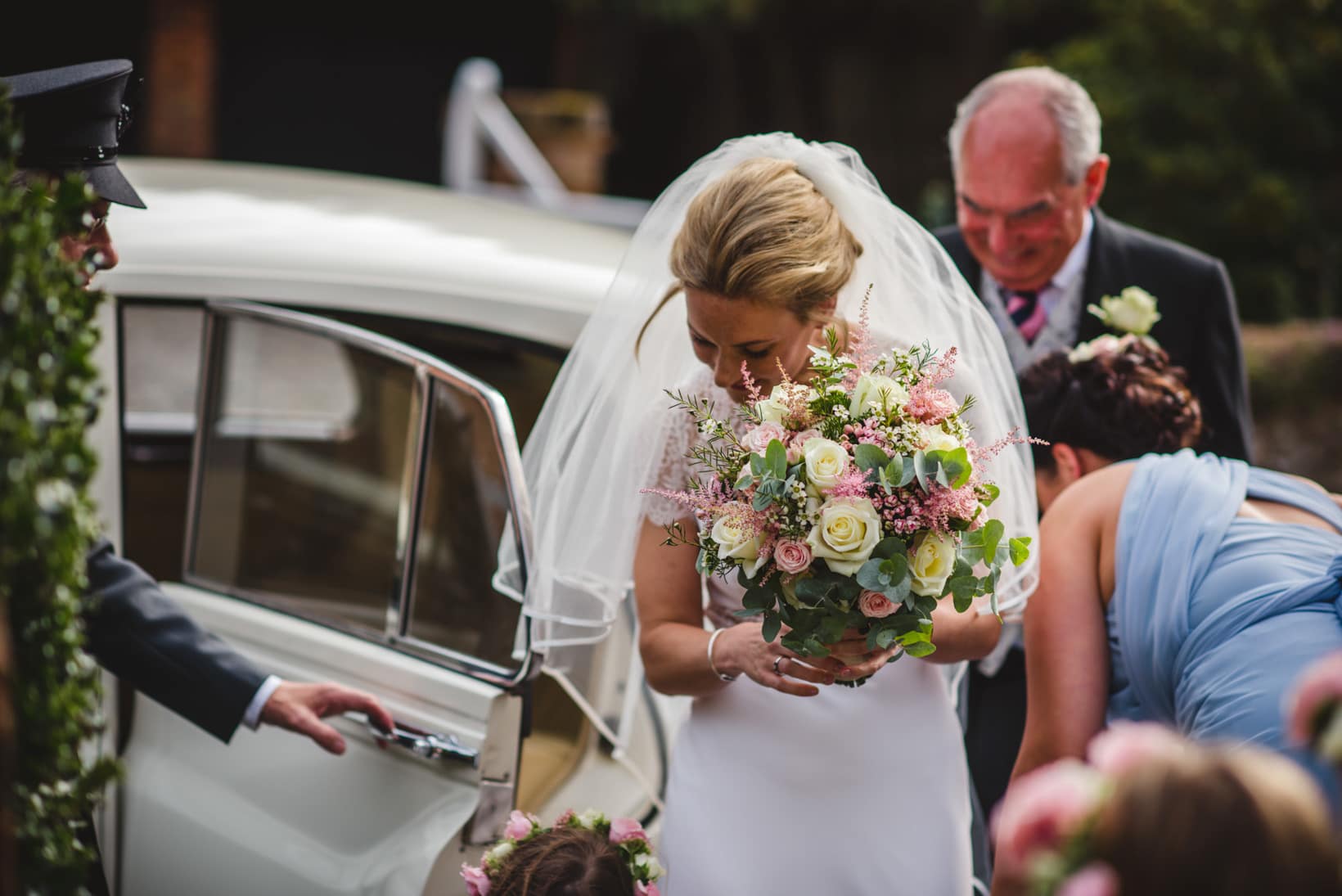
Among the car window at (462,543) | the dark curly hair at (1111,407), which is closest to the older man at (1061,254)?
the dark curly hair at (1111,407)

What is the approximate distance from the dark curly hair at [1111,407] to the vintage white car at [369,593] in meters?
1.01

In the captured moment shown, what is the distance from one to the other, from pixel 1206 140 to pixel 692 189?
737 cm

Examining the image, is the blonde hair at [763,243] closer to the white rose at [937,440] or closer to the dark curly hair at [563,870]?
the white rose at [937,440]

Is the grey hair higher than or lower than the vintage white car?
higher

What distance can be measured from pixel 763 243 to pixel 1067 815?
1264mm

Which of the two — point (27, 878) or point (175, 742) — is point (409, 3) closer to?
point (175, 742)

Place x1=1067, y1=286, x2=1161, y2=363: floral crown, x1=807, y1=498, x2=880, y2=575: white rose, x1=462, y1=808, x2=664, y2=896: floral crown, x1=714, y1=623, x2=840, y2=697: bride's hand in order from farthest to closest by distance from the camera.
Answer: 1. x1=1067, y1=286, x2=1161, y2=363: floral crown
2. x1=462, y1=808, x2=664, y2=896: floral crown
3. x1=714, y1=623, x2=840, y2=697: bride's hand
4. x1=807, y1=498, x2=880, y2=575: white rose

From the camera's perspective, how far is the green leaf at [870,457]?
182 cm

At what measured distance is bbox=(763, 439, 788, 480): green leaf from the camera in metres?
1.82

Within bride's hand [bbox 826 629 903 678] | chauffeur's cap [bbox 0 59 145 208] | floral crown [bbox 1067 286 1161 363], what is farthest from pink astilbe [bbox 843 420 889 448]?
chauffeur's cap [bbox 0 59 145 208]

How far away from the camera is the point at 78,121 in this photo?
7.05 ft

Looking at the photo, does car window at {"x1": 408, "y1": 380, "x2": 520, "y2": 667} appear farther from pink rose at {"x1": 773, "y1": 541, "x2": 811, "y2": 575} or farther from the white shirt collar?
the white shirt collar

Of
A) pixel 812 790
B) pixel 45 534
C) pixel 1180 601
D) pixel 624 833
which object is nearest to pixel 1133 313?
pixel 1180 601

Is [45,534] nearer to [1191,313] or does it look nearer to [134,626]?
[134,626]
